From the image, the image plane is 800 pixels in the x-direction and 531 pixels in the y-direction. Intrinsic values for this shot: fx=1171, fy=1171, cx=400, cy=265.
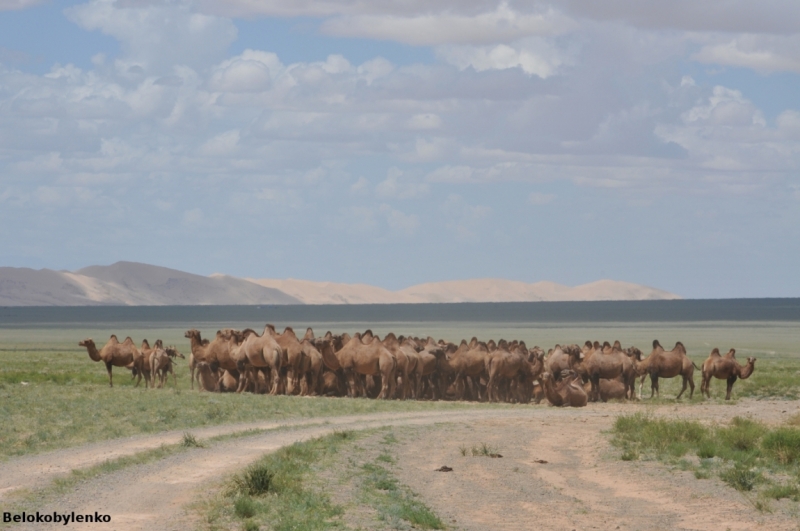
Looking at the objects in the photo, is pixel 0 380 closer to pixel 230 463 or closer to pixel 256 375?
pixel 256 375

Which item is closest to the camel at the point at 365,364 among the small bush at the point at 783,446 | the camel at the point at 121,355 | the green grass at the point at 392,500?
the camel at the point at 121,355

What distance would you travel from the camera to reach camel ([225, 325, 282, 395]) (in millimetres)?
30266

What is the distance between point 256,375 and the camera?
1213 inches

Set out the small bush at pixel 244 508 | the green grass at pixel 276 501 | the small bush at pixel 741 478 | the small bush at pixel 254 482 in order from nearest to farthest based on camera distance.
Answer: the green grass at pixel 276 501 < the small bush at pixel 244 508 < the small bush at pixel 254 482 < the small bush at pixel 741 478

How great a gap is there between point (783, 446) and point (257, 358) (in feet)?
52.1

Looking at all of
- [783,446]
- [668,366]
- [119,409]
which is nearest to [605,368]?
[668,366]

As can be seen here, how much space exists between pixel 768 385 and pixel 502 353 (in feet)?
26.6

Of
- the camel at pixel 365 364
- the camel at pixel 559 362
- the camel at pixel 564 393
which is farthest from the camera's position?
the camel at pixel 559 362

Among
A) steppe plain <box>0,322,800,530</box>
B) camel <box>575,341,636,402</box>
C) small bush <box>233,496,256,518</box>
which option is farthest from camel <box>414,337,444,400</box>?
small bush <box>233,496,256,518</box>

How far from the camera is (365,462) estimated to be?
17.0 meters

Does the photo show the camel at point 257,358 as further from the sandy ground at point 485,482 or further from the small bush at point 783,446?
the small bush at point 783,446

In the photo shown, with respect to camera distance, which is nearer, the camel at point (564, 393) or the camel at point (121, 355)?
the camel at point (564, 393)

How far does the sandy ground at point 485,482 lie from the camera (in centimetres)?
1335

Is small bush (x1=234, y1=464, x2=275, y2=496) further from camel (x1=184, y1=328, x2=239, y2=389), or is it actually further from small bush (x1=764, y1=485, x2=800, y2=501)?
camel (x1=184, y1=328, x2=239, y2=389)
